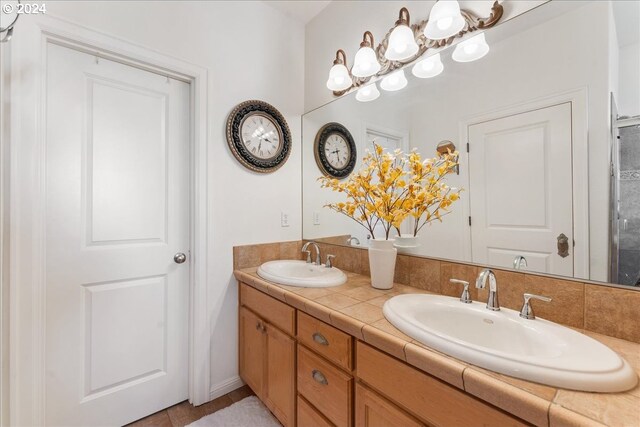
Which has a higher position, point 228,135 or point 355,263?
point 228,135

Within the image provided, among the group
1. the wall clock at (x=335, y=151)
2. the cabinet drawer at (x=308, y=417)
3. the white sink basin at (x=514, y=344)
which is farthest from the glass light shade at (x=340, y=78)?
the cabinet drawer at (x=308, y=417)

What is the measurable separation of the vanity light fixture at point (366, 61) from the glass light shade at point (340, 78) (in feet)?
0.46

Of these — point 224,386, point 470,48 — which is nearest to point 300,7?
point 470,48

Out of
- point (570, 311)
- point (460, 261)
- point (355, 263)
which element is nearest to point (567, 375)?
point (570, 311)

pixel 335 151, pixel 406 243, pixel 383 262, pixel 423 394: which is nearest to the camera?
pixel 423 394

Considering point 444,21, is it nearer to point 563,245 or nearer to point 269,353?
point 563,245

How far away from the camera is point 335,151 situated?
6.62ft

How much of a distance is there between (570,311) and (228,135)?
6.17ft

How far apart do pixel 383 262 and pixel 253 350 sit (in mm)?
978

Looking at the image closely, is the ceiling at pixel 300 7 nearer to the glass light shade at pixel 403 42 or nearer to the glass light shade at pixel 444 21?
the glass light shade at pixel 403 42

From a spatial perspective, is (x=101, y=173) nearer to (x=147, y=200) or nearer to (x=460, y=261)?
(x=147, y=200)

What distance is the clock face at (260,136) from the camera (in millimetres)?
1894

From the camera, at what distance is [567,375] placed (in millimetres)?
629

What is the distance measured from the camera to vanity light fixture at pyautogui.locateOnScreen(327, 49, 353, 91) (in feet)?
6.03
